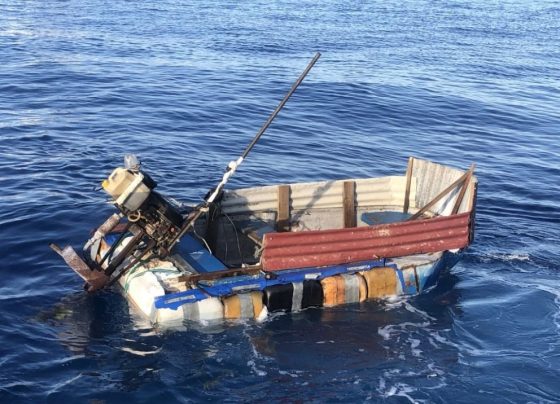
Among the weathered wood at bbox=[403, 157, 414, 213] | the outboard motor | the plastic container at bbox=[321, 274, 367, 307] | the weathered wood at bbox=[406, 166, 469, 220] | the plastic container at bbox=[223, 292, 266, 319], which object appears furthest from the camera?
the weathered wood at bbox=[403, 157, 414, 213]

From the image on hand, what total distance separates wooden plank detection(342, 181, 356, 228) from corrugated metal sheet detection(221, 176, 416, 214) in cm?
13

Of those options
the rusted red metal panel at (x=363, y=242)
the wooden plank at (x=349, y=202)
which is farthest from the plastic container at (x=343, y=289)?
the wooden plank at (x=349, y=202)

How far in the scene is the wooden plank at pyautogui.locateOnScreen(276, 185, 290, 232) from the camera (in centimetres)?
1795

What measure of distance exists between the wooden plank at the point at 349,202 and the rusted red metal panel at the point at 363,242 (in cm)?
297

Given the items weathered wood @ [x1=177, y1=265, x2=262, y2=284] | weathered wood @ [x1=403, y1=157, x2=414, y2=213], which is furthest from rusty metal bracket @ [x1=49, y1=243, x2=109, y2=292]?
weathered wood @ [x1=403, y1=157, x2=414, y2=213]

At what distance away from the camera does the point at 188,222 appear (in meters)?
14.6

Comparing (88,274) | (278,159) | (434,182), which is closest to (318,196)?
(434,182)

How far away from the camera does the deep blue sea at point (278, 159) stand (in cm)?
1342

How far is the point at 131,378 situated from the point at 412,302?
681cm

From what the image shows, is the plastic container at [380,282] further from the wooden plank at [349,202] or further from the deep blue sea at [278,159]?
the wooden plank at [349,202]

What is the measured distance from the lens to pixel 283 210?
59.5 feet

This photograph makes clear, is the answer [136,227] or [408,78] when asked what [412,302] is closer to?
[136,227]

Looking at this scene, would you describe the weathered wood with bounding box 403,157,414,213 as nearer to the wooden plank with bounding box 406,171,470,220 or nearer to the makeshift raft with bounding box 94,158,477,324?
the makeshift raft with bounding box 94,158,477,324

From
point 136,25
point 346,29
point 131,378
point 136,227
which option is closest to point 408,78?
point 346,29
